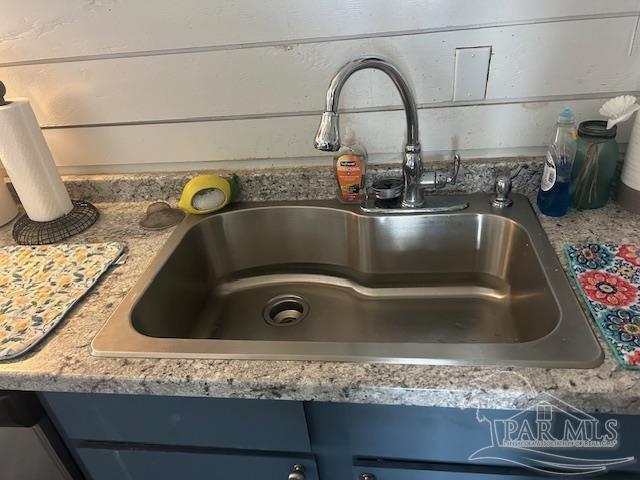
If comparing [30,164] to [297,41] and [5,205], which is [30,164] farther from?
[297,41]

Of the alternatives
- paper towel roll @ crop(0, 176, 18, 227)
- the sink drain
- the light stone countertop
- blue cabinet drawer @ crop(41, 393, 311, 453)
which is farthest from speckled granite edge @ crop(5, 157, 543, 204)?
blue cabinet drawer @ crop(41, 393, 311, 453)

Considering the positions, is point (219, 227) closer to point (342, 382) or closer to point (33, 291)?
point (33, 291)

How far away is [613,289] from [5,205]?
4.37 feet

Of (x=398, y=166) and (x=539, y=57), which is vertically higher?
(x=539, y=57)

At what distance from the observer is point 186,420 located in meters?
0.76

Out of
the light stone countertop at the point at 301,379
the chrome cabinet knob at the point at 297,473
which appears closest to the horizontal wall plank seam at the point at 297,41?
the light stone countertop at the point at 301,379

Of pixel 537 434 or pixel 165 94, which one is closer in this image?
pixel 537 434

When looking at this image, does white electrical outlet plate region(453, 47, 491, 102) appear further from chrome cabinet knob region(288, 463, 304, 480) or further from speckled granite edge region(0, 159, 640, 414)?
chrome cabinet knob region(288, 463, 304, 480)

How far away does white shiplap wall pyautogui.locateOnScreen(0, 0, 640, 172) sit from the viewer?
91 centimetres

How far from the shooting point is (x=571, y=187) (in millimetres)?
961

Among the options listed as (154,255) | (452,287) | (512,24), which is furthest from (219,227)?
(512,24)

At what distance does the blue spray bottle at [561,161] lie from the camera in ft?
2.99

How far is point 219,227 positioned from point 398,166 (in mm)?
454

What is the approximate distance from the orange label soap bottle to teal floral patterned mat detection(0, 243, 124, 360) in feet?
1.67
